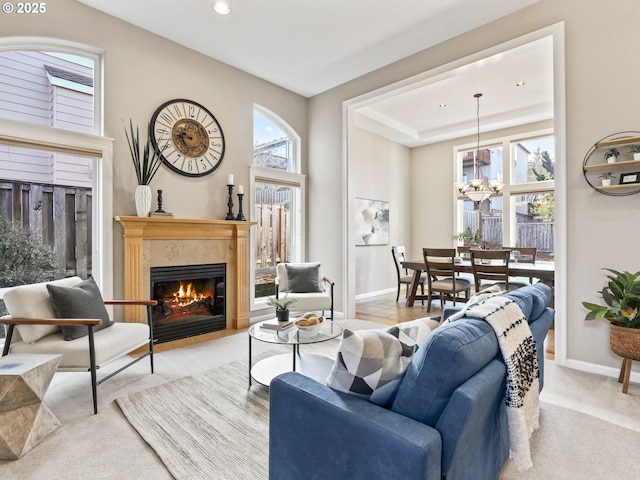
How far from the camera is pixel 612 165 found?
276 centimetres

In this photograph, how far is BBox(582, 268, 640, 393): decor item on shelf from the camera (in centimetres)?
247

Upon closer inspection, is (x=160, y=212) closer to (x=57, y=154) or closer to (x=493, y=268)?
(x=57, y=154)

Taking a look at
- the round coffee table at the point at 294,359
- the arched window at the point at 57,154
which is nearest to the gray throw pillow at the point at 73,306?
the arched window at the point at 57,154

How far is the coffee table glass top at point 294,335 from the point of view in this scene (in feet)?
8.11

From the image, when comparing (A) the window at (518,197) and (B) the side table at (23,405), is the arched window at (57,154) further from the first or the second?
(A) the window at (518,197)

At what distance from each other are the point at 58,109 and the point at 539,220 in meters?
6.94

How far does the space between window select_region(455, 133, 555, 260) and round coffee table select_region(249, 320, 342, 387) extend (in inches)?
155

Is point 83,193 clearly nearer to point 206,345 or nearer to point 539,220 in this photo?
point 206,345

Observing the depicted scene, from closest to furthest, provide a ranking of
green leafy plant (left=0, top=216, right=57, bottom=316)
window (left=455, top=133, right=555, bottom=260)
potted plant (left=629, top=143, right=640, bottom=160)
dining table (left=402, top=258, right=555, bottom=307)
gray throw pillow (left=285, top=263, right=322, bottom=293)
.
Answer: potted plant (left=629, top=143, right=640, bottom=160), green leafy plant (left=0, top=216, right=57, bottom=316), dining table (left=402, top=258, right=555, bottom=307), gray throw pillow (left=285, top=263, right=322, bottom=293), window (left=455, top=133, right=555, bottom=260)

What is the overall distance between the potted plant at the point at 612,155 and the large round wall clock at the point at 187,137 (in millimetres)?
3875

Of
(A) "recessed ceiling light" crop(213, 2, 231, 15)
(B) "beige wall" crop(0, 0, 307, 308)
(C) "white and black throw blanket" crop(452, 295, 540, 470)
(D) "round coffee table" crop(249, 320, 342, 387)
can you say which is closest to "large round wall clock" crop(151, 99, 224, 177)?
(B) "beige wall" crop(0, 0, 307, 308)

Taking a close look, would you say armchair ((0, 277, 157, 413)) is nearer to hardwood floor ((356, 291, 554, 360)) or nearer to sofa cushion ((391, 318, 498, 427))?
sofa cushion ((391, 318, 498, 427))

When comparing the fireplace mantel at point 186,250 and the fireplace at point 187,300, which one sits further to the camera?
the fireplace at point 187,300

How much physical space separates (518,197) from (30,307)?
6.91m
